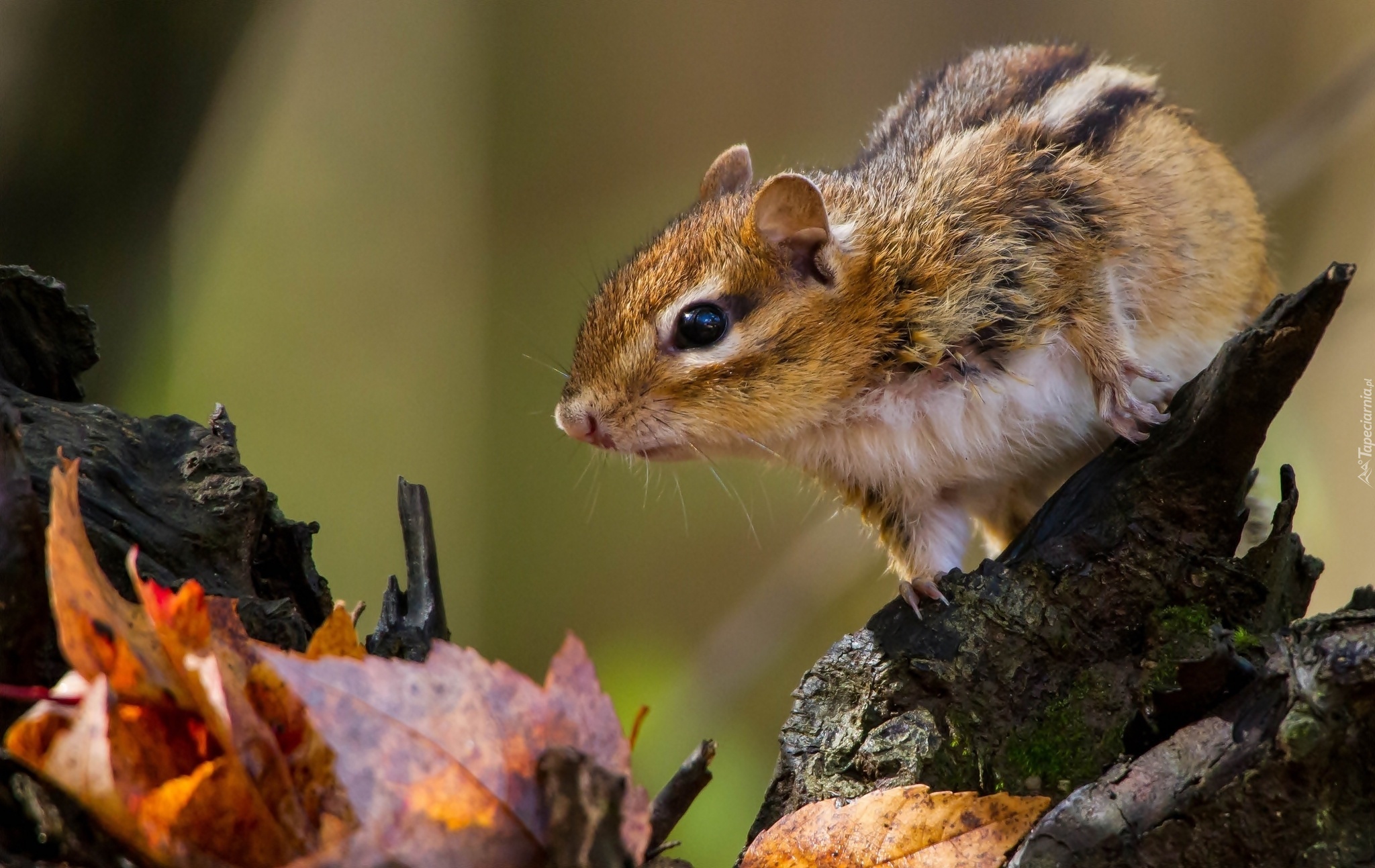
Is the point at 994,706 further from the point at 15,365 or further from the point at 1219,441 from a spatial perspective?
the point at 15,365

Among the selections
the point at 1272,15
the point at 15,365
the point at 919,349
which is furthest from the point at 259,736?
the point at 1272,15

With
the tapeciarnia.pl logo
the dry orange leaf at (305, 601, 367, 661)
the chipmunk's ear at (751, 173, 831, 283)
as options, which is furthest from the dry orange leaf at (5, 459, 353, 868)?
the tapeciarnia.pl logo

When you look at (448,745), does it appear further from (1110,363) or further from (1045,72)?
(1045,72)

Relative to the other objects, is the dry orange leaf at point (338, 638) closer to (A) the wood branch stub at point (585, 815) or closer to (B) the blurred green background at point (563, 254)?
(A) the wood branch stub at point (585, 815)

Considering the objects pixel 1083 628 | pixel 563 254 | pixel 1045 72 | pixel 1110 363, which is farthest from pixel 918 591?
pixel 563 254

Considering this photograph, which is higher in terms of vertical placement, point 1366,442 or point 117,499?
point 1366,442

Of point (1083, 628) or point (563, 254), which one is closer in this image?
point (1083, 628)

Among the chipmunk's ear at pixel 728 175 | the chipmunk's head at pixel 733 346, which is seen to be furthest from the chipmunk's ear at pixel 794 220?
the chipmunk's ear at pixel 728 175

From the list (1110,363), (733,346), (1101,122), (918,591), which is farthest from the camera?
(1101,122)
